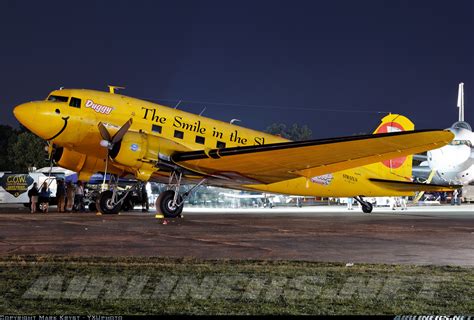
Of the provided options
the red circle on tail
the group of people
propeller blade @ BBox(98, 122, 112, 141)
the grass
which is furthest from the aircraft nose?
the red circle on tail

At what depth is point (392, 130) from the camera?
26531 mm

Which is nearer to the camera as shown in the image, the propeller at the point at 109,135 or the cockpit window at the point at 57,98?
the propeller at the point at 109,135

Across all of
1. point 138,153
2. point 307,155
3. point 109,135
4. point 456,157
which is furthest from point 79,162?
point 456,157

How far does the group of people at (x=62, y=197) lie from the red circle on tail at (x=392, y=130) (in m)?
16.4

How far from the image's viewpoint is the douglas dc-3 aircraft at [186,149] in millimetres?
18891

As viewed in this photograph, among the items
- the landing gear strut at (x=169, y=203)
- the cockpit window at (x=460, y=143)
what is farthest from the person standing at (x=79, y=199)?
the cockpit window at (x=460, y=143)

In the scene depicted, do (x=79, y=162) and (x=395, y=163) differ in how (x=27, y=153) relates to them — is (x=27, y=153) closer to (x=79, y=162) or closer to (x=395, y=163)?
(x=79, y=162)

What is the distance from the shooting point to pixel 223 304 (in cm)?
559

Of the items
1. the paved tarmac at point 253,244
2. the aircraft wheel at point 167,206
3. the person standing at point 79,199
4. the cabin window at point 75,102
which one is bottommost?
the paved tarmac at point 253,244

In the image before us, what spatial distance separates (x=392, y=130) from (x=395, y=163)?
154 centimetres

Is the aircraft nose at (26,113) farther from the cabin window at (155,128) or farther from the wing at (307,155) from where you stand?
the wing at (307,155)

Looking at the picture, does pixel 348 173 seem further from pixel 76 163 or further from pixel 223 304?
pixel 223 304

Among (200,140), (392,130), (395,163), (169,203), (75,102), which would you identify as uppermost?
(392,130)

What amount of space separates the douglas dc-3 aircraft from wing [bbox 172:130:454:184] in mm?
32
